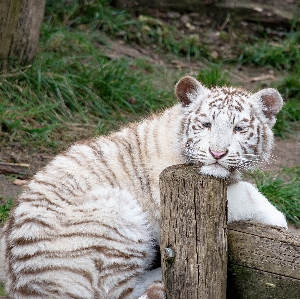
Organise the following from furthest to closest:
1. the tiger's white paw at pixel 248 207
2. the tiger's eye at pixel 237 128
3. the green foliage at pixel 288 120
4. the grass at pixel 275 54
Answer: the grass at pixel 275 54 → the green foliage at pixel 288 120 → the tiger's white paw at pixel 248 207 → the tiger's eye at pixel 237 128

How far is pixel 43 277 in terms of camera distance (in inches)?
132

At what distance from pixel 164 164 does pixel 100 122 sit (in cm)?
278

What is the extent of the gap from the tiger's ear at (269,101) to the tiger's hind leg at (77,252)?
0.97m

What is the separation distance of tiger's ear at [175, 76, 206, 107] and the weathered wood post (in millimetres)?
762

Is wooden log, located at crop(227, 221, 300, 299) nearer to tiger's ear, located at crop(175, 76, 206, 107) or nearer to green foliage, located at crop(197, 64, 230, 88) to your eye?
tiger's ear, located at crop(175, 76, 206, 107)

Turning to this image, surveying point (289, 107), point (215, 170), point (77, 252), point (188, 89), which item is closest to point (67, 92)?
point (289, 107)

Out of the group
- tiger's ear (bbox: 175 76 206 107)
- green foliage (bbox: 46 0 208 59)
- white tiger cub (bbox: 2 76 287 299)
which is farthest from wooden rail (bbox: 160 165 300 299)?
green foliage (bbox: 46 0 208 59)

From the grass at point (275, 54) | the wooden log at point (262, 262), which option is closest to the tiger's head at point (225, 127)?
the wooden log at point (262, 262)

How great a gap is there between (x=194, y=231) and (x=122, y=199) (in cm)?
69

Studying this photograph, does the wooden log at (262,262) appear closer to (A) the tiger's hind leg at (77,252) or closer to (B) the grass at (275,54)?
(A) the tiger's hind leg at (77,252)

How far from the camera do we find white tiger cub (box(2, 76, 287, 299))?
337 centimetres

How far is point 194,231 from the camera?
304 centimetres

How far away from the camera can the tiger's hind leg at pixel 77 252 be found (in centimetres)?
336

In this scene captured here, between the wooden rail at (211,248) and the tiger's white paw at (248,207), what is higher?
the wooden rail at (211,248)
